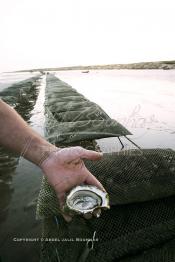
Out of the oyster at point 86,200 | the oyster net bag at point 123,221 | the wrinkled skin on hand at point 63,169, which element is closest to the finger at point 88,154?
the wrinkled skin on hand at point 63,169

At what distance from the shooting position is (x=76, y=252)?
8.62ft

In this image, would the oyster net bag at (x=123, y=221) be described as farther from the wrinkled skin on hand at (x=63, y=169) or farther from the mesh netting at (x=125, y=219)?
the wrinkled skin on hand at (x=63, y=169)

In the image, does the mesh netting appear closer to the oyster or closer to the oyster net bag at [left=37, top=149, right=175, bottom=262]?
the oyster net bag at [left=37, top=149, right=175, bottom=262]

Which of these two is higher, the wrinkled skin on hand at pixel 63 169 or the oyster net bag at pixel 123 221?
the wrinkled skin on hand at pixel 63 169

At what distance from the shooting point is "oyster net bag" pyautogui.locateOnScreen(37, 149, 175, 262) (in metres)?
2.63

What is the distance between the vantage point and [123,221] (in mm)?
2891

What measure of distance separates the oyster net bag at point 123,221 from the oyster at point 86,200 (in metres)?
0.66

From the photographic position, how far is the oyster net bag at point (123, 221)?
2.63 meters

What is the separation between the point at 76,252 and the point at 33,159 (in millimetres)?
1139

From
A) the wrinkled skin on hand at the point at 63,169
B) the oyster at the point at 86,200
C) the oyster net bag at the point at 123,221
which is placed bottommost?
the oyster net bag at the point at 123,221

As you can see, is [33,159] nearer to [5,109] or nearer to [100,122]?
[5,109]

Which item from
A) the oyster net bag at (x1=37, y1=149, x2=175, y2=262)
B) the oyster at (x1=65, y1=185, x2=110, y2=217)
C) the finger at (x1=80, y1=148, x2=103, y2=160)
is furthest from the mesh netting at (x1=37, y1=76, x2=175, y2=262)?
the finger at (x1=80, y1=148, x2=103, y2=160)

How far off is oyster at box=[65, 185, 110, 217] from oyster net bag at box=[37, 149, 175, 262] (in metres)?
0.66

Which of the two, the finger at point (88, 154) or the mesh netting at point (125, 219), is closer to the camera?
the finger at point (88, 154)
